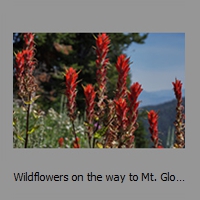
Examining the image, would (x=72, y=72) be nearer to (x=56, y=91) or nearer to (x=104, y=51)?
(x=104, y=51)

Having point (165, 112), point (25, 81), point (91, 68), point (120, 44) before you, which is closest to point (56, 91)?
point (91, 68)

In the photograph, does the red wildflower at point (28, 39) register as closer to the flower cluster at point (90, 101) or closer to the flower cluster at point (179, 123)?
the flower cluster at point (90, 101)

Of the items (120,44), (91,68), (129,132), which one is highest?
(120,44)

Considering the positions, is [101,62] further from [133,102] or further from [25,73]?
[25,73]

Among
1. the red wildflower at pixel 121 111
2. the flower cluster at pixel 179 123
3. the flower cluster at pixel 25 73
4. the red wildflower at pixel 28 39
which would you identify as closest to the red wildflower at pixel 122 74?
the red wildflower at pixel 121 111

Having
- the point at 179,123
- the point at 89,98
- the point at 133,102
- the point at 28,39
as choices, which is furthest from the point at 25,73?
the point at 179,123

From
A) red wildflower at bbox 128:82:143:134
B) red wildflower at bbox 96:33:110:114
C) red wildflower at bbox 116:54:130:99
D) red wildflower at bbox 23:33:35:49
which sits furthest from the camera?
red wildflower at bbox 23:33:35:49

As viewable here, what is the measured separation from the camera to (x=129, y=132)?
90.4 inches

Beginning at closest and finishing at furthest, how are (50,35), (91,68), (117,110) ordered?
(117,110)
(50,35)
(91,68)

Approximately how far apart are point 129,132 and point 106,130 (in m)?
0.22

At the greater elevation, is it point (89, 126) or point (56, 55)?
point (56, 55)

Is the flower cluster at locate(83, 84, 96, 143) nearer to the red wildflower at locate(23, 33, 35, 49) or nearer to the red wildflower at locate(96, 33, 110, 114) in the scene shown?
the red wildflower at locate(96, 33, 110, 114)

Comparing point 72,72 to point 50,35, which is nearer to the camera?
point 72,72

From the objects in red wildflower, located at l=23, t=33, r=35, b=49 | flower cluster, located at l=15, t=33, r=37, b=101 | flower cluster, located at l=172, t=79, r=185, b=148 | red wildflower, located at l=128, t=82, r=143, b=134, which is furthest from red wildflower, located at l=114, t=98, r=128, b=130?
red wildflower, located at l=23, t=33, r=35, b=49
